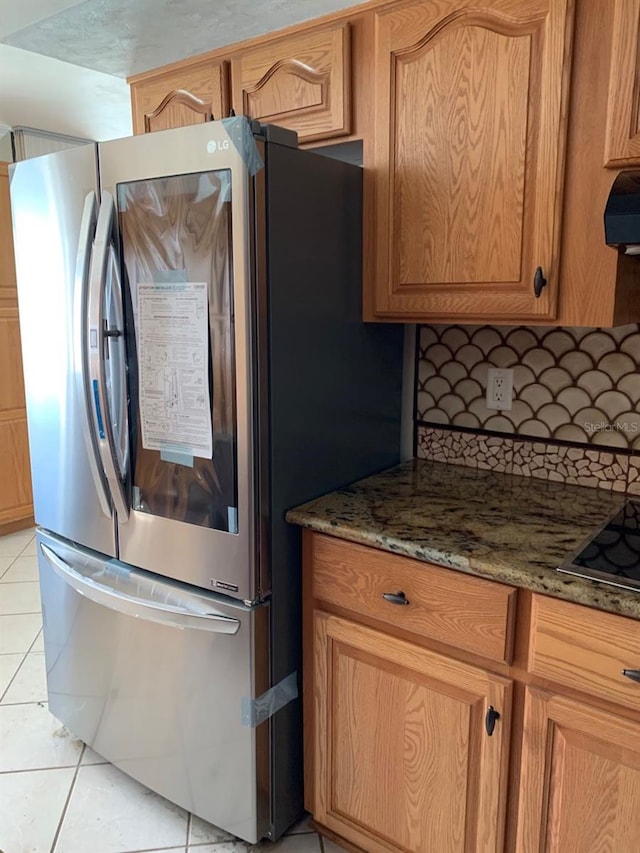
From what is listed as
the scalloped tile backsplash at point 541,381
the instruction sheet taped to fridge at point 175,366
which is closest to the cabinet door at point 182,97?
the instruction sheet taped to fridge at point 175,366

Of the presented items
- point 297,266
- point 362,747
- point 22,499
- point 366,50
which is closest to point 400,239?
point 297,266

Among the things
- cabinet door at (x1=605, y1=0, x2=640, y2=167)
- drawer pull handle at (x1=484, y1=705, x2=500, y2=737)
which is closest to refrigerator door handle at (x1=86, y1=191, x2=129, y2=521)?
drawer pull handle at (x1=484, y1=705, x2=500, y2=737)

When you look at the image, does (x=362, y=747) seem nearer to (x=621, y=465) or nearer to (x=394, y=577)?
(x=394, y=577)

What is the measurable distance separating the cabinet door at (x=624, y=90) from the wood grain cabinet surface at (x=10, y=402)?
3.32 m

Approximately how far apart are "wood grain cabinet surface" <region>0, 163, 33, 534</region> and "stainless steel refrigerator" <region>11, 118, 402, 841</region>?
2.10 m

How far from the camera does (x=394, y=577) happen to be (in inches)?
57.6

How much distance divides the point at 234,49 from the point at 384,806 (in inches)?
77.8

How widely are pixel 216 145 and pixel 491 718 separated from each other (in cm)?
130

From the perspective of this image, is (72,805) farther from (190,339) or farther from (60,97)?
(60,97)

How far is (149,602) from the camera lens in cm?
171

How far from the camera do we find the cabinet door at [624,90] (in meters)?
1.29

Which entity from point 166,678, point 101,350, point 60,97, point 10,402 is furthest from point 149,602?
point 60,97

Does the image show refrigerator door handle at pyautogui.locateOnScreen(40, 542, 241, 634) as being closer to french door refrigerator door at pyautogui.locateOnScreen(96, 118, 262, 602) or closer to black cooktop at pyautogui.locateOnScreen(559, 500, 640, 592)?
french door refrigerator door at pyautogui.locateOnScreen(96, 118, 262, 602)

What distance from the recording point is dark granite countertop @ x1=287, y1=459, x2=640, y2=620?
1265 millimetres
